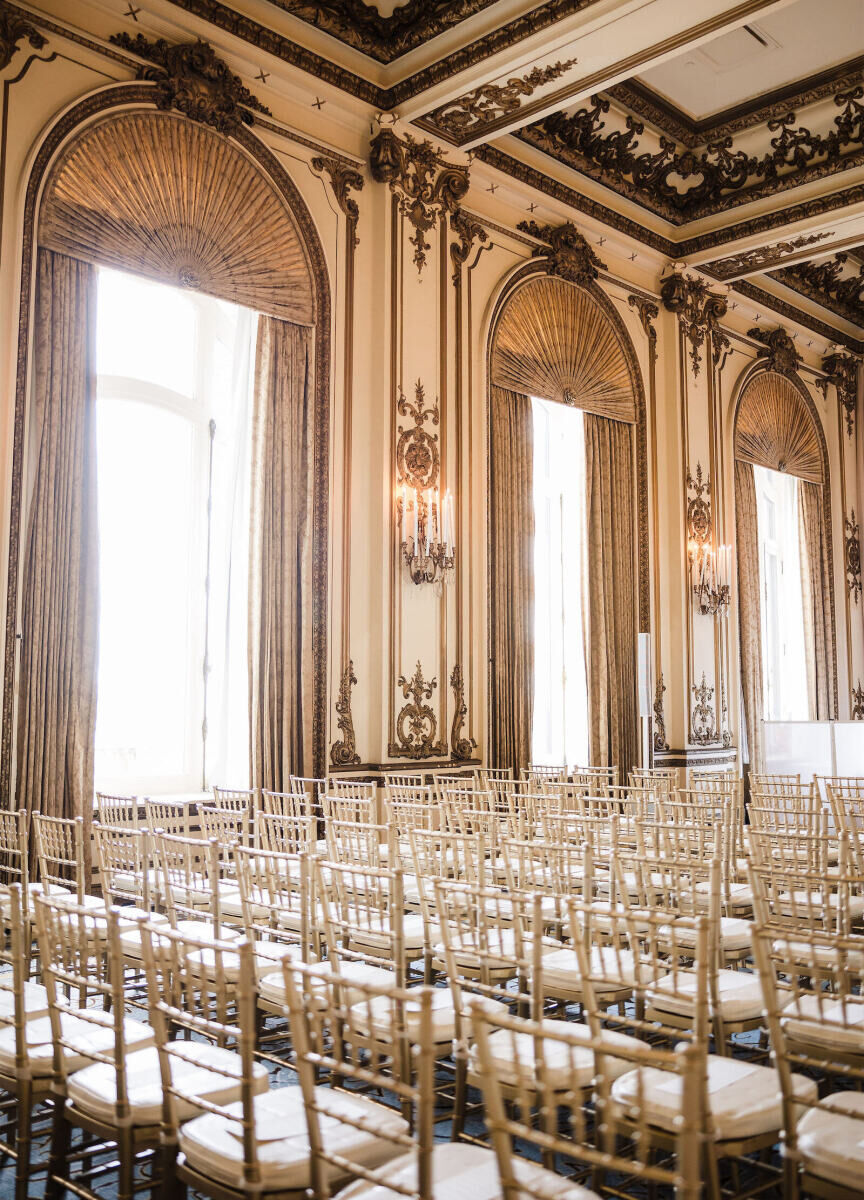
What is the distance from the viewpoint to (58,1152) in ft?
8.61

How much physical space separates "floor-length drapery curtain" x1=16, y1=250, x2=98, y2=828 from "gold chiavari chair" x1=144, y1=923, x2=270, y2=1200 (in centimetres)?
352

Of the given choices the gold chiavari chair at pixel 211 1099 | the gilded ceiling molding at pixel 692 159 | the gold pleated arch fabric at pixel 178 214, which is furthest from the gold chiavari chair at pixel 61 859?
the gilded ceiling molding at pixel 692 159

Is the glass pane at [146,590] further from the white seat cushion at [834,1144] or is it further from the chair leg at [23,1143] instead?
the white seat cushion at [834,1144]

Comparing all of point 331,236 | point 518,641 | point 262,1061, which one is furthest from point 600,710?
point 262,1061

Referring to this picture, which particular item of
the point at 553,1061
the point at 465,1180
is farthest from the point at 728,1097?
the point at 465,1180

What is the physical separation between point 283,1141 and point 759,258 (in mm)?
10464

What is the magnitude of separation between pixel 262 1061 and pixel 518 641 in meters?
5.38

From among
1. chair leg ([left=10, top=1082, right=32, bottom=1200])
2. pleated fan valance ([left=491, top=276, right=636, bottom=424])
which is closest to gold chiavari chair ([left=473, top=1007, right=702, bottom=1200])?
chair leg ([left=10, top=1082, right=32, bottom=1200])

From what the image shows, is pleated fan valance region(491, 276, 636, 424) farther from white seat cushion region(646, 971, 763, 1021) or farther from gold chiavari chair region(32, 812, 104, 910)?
white seat cushion region(646, 971, 763, 1021)

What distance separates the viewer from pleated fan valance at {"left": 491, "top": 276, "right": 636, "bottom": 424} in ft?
30.0

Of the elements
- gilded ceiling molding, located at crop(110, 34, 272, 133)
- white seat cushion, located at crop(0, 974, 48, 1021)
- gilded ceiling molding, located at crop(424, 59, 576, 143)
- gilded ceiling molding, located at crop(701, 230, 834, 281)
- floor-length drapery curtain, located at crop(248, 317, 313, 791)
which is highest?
gilded ceiling molding, located at crop(701, 230, 834, 281)

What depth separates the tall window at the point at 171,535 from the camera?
7156 millimetres

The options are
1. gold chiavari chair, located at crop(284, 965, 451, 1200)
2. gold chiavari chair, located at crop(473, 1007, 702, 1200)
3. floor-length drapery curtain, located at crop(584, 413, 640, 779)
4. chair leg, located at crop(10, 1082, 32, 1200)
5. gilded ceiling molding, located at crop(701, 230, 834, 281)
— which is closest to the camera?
gold chiavari chair, located at crop(473, 1007, 702, 1200)

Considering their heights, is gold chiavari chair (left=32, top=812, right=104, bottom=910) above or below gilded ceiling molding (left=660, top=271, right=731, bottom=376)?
below
